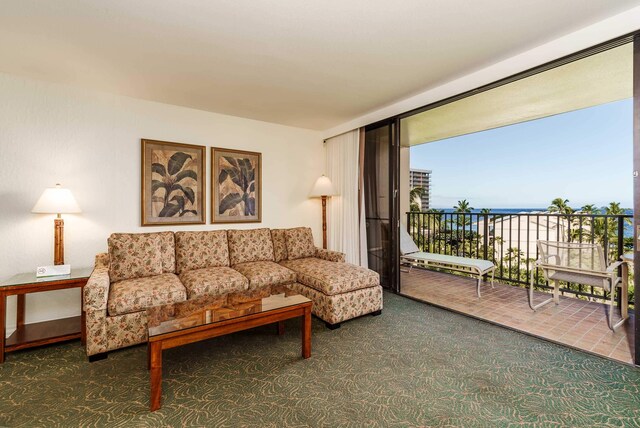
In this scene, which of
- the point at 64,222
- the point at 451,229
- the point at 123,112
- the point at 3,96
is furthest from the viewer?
the point at 451,229

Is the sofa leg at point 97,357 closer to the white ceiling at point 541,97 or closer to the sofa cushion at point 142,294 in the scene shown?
the sofa cushion at point 142,294

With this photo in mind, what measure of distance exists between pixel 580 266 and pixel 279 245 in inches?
139

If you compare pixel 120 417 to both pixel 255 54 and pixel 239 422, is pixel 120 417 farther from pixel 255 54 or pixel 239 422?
pixel 255 54

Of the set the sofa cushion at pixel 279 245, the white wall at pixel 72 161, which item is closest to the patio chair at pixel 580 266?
the sofa cushion at pixel 279 245

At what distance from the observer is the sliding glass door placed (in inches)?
154

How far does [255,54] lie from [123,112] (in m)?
1.99

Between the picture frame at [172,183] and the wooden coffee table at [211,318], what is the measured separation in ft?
5.47

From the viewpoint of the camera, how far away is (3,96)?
279 centimetres

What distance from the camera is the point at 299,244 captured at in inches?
162

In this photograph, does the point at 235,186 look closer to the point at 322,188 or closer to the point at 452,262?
the point at 322,188

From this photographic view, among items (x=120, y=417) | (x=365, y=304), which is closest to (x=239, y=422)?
(x=120, y=417)

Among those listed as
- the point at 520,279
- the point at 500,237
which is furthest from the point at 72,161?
the point at 520,279

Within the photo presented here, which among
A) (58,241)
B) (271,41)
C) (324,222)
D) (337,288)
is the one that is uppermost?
(271,41)

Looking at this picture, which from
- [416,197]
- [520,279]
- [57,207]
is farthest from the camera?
[416,197]
